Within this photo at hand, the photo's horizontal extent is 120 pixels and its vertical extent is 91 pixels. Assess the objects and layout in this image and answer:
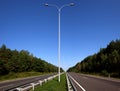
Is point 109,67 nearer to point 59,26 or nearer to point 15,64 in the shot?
point 15,64

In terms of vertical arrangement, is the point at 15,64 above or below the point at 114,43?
below

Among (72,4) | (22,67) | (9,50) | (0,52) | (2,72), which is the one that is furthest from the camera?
(22,67)

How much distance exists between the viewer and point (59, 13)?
37.6m

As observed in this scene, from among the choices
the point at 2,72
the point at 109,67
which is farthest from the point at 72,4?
the point at 109,67

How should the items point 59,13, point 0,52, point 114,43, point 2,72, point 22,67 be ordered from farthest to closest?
point 114,43
point 22,67
point 0,52
point 2,72
point 59,13

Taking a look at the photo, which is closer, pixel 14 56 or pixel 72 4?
pixel 72 4

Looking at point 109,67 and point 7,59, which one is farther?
point 109,67

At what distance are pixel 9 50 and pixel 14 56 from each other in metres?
2.72

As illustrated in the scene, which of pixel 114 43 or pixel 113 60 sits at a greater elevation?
pixel 114 43

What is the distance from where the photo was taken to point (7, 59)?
283 feet

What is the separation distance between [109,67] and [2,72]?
4521 cm

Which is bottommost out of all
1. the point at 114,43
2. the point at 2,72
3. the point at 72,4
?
the point at 2,72

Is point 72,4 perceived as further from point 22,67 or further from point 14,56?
point 22,67

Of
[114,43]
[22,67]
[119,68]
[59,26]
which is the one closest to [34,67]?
[22,67]
